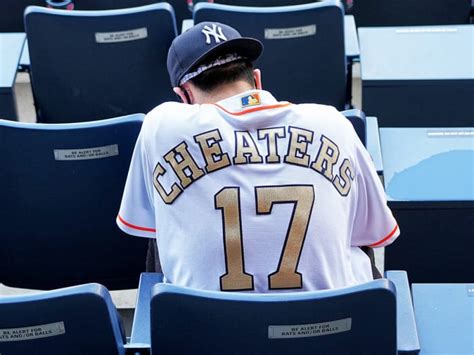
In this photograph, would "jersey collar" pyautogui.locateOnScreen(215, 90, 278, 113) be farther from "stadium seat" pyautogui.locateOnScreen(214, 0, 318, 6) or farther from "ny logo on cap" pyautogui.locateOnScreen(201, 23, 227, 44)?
"stadium seat" pyautogui.locateOnScreen(214, 0, 318, 6)

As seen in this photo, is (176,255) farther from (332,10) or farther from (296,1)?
(296,1)

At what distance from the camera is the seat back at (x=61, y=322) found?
2.18m

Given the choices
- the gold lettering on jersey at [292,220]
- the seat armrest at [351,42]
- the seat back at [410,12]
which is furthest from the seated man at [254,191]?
the seat back at [410,12]

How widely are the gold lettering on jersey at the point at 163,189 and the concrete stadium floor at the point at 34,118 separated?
931 millimetres

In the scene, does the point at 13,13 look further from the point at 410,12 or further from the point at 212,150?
the point at 212,150

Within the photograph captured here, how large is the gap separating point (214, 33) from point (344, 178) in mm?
542

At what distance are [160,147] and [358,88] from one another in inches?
94.1

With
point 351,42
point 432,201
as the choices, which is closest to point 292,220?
point 432,201

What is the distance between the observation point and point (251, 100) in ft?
8.29

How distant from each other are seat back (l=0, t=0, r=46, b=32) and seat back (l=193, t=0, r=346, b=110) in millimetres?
1286

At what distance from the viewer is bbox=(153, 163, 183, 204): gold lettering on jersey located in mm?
2477

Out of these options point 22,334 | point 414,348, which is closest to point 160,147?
point 22,334

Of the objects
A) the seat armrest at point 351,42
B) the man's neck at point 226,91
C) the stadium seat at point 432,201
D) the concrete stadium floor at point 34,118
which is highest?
the man's neck at point 226,91

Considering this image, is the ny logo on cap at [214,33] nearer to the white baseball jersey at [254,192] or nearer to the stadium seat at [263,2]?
the white baseball jersey at [254,192]
